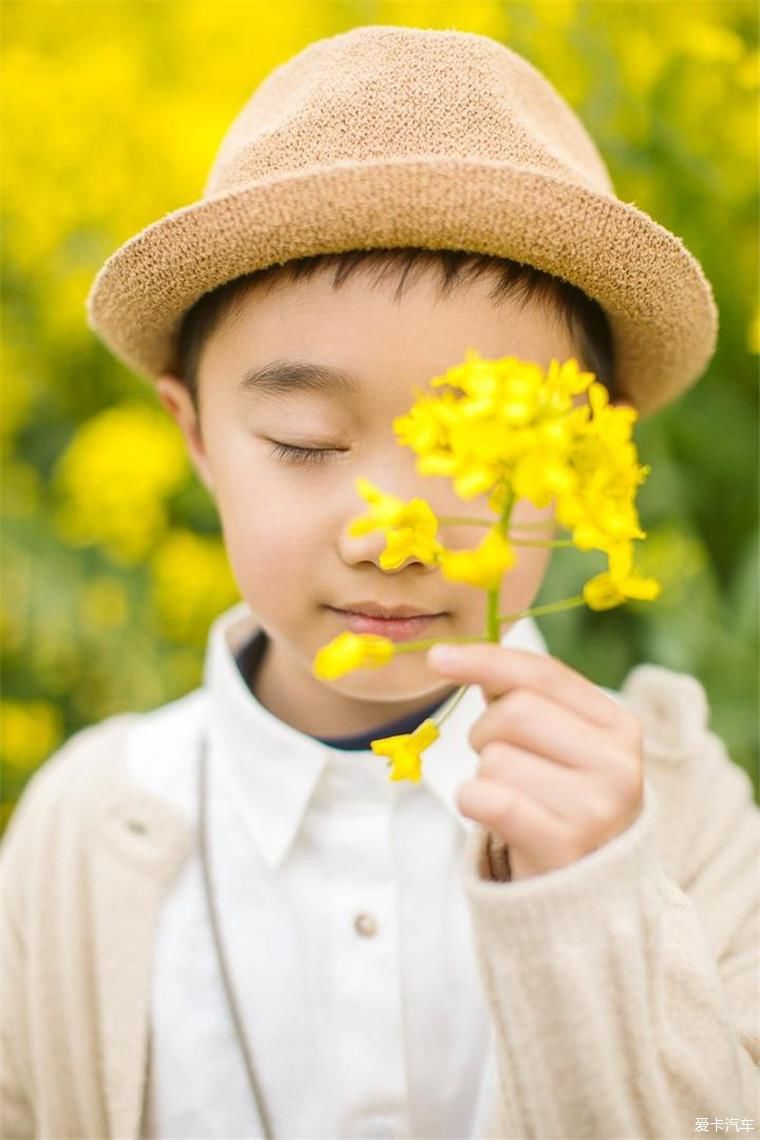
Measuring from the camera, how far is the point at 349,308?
68 centimetres

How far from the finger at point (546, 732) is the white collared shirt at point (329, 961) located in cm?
32

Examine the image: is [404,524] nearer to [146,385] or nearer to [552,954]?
[552,954]

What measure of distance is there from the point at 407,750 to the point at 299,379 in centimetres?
29

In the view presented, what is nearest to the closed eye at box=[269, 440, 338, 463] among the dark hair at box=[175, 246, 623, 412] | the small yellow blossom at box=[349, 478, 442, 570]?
the dark hair at box=[175, 246, 623, 412]

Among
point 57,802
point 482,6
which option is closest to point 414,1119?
point 57,802

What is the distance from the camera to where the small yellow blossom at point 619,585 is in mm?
473

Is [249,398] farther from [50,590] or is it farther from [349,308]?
[50,590]

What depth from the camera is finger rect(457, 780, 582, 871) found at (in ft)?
1.69

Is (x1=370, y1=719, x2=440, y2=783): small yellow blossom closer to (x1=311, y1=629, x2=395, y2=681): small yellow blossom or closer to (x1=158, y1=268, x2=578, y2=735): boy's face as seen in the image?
(x1=311, y1=629, x2=395, y2=681): small yellow blossom

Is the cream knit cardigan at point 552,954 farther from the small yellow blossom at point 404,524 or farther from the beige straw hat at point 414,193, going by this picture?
the beige straw hat at point 414,193

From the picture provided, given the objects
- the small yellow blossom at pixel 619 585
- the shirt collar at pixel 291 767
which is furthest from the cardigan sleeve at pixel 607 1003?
the shirt collar at pixel 291 767

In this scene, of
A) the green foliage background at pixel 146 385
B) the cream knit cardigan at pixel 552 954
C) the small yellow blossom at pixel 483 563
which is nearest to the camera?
the small yellow blossom at pixel 483 563

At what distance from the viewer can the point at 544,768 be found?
52cm

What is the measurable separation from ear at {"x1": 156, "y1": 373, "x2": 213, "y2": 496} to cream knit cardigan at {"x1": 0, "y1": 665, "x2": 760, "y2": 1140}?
0.28 metres
